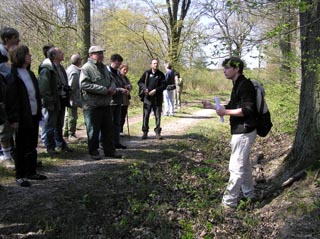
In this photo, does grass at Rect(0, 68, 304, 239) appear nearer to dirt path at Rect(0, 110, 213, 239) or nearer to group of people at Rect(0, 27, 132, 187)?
dirt path at Rect(0, 110, 213, 239)

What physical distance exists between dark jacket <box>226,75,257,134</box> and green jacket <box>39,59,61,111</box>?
11.6 ft

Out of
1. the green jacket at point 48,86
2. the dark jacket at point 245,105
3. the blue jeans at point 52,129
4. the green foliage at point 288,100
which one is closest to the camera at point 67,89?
the blue jeans at point 52,129

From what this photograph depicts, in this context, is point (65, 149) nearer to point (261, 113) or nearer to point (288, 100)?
point (261, 113)

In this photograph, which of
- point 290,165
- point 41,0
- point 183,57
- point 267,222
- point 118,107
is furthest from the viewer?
point 183,57

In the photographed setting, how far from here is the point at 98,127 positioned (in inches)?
270

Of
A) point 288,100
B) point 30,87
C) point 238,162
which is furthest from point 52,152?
point 288,100

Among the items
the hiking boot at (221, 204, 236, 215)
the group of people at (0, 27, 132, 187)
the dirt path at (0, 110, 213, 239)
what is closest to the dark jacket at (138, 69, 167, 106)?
the group of people at (0, 27, 132, 187)

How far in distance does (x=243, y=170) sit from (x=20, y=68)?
368cm

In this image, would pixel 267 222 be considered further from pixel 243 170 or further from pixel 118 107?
pixel 118 107

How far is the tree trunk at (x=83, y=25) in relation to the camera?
1002cm

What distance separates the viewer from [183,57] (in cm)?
2080

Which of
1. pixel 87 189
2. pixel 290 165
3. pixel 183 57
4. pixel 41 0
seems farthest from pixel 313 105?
pixel 183 57

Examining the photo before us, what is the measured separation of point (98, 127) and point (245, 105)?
3.14 meters

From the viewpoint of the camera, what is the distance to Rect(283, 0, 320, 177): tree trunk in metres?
5.50
